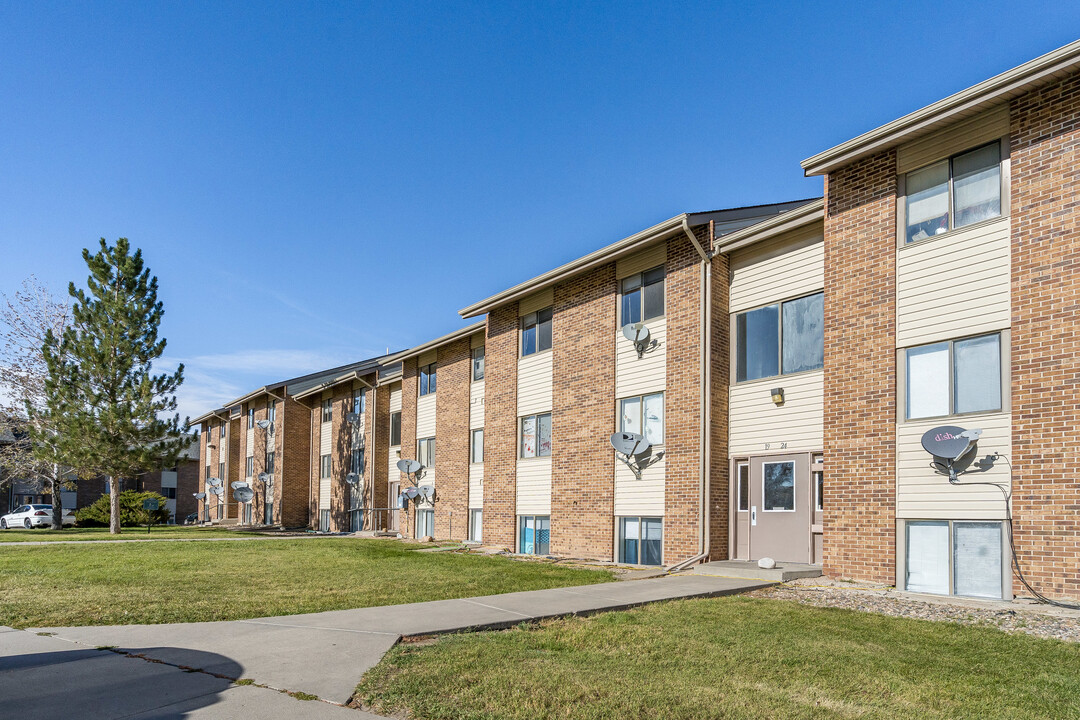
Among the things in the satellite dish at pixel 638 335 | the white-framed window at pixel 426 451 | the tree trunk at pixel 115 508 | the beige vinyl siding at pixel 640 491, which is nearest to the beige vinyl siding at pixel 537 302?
the satellite dish at pixel 638 335

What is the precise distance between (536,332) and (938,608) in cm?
1307

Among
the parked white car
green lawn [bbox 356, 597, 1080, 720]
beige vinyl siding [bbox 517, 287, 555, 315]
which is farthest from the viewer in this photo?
the parked white car

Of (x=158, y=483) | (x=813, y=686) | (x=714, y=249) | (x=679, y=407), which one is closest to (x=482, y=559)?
(x=679, y=407)

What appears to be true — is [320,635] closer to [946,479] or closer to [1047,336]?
[946,479]

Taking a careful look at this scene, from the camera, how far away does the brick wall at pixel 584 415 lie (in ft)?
61.1

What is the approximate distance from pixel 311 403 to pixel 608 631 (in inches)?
1313

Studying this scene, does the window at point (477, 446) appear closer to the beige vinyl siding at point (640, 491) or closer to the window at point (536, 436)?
the window at point (536, 436)

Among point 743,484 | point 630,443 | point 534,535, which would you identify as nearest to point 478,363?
point 534,535

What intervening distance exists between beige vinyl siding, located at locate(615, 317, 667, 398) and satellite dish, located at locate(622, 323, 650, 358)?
0.41ft

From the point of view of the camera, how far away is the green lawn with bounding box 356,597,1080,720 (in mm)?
5527

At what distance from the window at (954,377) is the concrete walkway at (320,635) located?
459 cm

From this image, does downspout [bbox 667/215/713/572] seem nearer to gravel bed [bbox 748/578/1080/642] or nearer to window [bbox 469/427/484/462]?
gravel bed [bbox 748/578/1080/642]

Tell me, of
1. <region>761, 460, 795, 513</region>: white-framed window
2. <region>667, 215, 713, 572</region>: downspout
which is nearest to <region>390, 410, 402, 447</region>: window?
<region>667, 215, 713, 572</region>: downspout

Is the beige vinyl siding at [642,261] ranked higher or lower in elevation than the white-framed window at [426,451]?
higher
